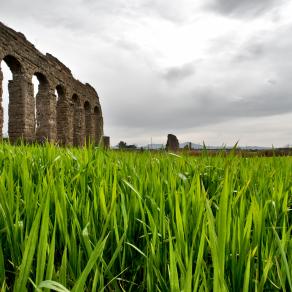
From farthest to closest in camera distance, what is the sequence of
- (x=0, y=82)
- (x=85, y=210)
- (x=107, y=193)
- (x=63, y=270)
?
(x=0, y=82)
(x=107, y=193)
(x=85, y=210)
(x=63, y=270)

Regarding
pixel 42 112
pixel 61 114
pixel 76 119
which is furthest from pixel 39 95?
pixel 76 119

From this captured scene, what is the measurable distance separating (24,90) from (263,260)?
531 inches

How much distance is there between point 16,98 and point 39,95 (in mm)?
2659

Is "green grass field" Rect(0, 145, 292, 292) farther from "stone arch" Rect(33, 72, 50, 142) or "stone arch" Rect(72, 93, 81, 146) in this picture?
"stone arch" Rect(72, 93, 81, 146)

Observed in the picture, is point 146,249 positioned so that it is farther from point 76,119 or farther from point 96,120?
point 96,120

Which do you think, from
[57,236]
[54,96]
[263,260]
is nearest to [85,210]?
[57,236]

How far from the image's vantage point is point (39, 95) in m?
15.7

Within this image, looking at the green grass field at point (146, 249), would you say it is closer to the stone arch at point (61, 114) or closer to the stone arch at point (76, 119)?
the stone arch at point (61, 114)

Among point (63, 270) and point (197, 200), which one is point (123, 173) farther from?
point (63, 270)

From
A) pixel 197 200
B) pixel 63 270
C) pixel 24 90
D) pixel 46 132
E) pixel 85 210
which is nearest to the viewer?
pixel 63 270

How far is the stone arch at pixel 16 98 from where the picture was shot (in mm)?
13023

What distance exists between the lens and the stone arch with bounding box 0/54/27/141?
13023 mm

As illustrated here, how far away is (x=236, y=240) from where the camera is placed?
840mm

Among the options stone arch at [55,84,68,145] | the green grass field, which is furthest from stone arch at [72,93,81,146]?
the green grass field
